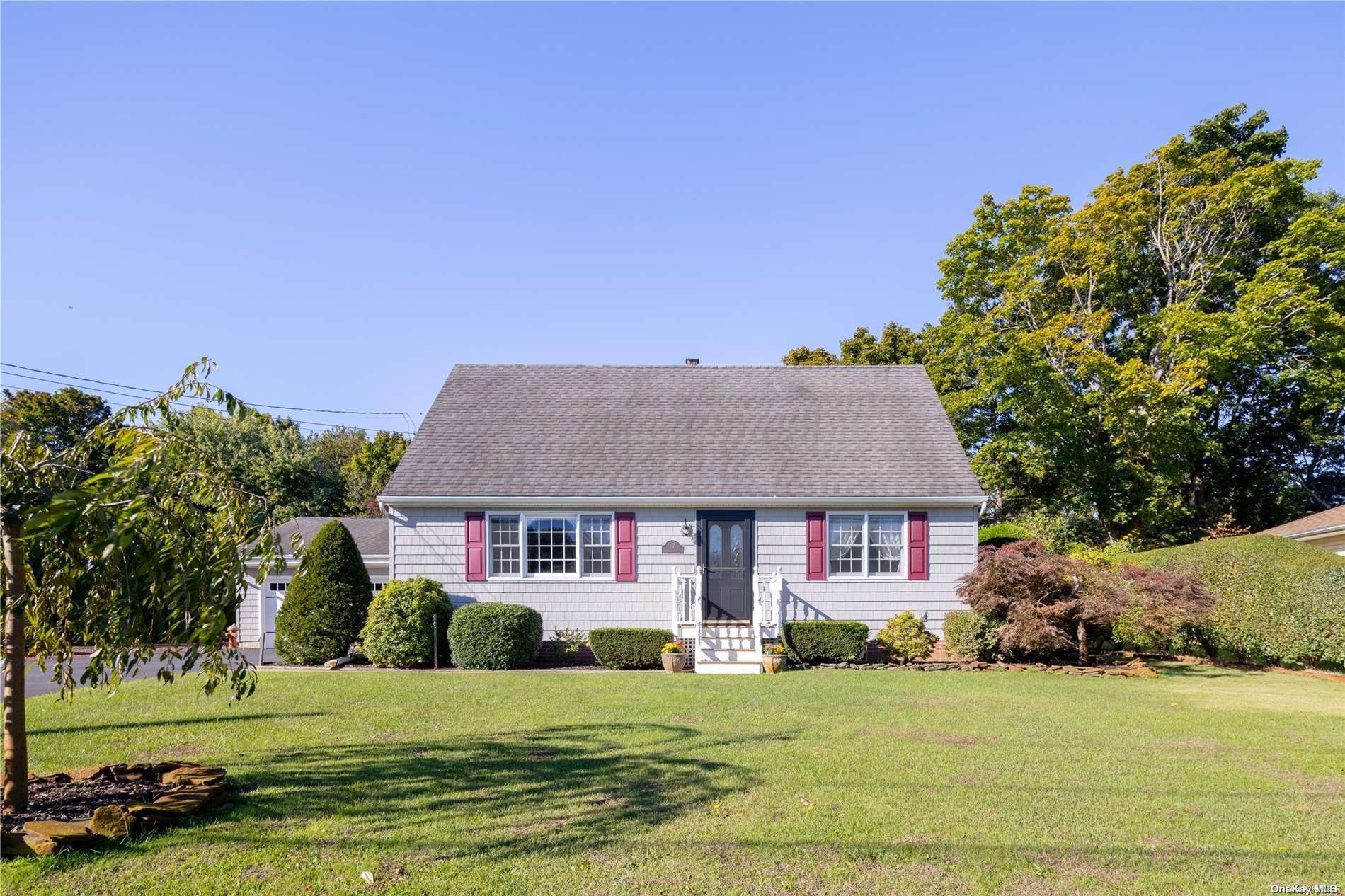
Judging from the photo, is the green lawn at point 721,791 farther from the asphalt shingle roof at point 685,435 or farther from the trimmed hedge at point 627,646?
the asphalt shingle roof at point 685,435

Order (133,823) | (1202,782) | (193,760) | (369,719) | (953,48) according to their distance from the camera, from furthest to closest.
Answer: (953,48) → (369,719) → (193,760) → (1202,782) → (133,823)

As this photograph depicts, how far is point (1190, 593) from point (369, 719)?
1226cm

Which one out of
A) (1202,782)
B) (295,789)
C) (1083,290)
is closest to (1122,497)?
(1083,290)

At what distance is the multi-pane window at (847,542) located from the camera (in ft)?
51.9

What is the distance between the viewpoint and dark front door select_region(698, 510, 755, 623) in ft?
52.0

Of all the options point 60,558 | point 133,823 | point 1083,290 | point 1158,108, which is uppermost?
point 1158,108

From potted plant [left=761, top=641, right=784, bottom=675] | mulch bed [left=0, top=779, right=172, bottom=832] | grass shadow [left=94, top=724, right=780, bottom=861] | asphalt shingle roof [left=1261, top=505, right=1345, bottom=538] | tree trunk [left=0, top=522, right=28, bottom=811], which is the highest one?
asphalt shingle roof [left=1261, top=505, right=1345, bottom=538]

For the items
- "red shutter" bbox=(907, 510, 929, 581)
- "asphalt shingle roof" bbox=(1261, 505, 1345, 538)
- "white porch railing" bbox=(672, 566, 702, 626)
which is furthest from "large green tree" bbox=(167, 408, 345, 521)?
"asphalt shingle roof" bbox=(1261, 505, 1345, 538)

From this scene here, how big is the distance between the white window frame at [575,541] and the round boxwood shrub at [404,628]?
5.09 feet

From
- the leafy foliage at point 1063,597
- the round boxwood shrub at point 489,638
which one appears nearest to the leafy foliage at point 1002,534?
the leafy foliage at point 1063,597

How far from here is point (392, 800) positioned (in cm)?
588

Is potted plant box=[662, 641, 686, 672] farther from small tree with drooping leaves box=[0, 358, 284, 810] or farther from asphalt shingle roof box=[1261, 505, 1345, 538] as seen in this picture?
asphalt shingle roof box=[1261, 505, 1345, 538]

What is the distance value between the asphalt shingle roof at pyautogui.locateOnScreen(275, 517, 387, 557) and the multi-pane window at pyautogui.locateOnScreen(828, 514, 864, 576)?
419 inches

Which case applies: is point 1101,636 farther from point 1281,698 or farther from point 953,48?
point 953,48
